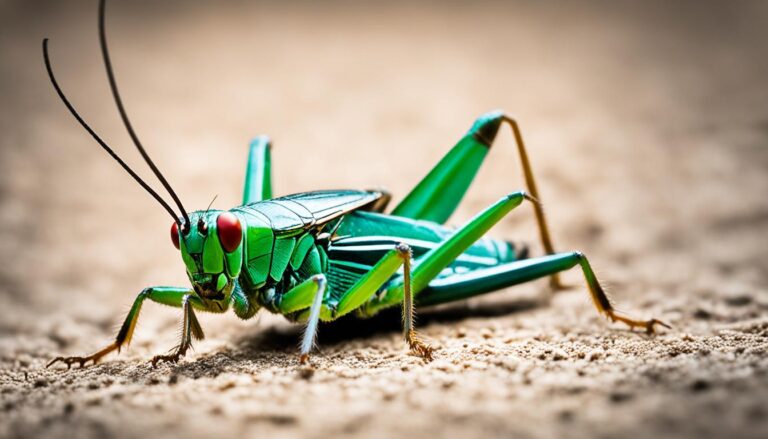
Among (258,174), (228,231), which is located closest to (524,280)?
(228,231)

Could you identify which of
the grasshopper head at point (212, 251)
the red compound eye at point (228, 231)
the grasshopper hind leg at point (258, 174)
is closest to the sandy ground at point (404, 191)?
the grasshopper head at point (212, 251)

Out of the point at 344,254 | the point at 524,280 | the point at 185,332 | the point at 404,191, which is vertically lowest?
the point at 185,332

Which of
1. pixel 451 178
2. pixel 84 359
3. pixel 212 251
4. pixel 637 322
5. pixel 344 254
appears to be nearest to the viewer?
pixel 212 251

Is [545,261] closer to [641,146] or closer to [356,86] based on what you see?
[641,146]

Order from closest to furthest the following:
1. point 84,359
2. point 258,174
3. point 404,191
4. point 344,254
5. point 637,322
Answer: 1. point 84,359
2. point 637,322
3. point 344,254
4. point 258,174
5. point 404,191

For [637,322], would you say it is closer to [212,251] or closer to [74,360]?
[212,251]

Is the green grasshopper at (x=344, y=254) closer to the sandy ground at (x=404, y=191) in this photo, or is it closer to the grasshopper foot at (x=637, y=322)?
the grasshopper foot at (x=637, y=322)

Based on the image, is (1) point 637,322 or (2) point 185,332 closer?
(2) point 185,332

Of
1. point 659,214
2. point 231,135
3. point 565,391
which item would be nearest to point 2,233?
point 231,135

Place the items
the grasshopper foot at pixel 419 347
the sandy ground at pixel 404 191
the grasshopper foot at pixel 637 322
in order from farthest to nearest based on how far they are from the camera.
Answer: the grasshopper foot at pixel 637 322
the grasshopper foot at pixel 419 347
the sandy ground at pixel 404 191
